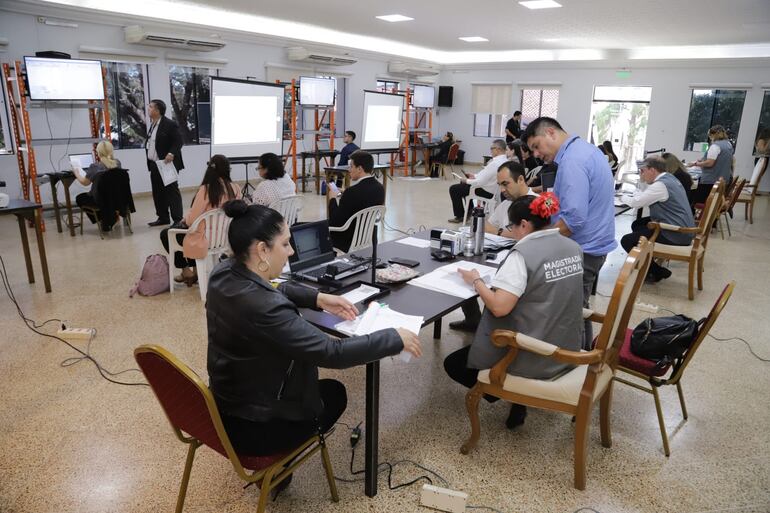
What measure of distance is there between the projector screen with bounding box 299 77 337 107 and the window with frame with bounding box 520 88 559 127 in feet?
18.4

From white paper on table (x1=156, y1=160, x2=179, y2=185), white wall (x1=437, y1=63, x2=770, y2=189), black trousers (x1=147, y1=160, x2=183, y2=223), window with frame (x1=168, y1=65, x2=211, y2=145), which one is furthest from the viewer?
white wall (x1=437, y1=63, x2=770, y2=189)

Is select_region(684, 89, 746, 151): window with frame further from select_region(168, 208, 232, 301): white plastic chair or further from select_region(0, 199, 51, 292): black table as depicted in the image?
select_region(0, 199, 51, 292): black table

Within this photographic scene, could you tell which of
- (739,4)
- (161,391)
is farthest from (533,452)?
(739,4)

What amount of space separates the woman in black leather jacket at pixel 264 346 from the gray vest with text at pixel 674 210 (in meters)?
3.53

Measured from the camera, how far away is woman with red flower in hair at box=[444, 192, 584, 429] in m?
1.99

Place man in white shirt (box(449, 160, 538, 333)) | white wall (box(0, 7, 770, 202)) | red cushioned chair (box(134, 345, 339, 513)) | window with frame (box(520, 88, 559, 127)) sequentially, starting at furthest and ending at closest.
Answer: window with frame (box(520, 88, 559, 127)), white wall (box(0, 7, 770, 202)), man in white shirt (box(449, 160, 538, 333)), red cushioned chair (box(134, 345, 339, 513))

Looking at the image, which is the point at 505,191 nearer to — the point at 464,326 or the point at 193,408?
the point at 464,326

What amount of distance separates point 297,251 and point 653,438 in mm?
1868

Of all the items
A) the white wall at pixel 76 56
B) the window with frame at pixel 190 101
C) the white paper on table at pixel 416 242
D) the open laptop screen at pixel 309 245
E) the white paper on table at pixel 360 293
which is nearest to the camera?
the white paper on table at pixel 360 293

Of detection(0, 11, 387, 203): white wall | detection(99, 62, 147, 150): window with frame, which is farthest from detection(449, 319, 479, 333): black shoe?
detection(99, 62, 147, 150): window with frame


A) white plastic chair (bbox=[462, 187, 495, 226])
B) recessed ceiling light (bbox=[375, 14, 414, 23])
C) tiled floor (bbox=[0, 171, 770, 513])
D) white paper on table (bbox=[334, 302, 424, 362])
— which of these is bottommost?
tiled floor (bbox=[0, 171, 770, 513])

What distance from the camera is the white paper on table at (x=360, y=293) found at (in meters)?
2.16

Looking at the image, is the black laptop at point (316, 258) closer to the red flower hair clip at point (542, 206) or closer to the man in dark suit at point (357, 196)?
the red flower hair clip at point (542, 206)

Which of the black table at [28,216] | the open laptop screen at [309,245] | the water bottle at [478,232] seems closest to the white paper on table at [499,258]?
the water bottle at [478,232]
